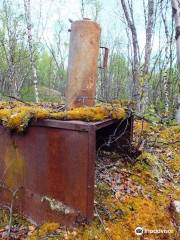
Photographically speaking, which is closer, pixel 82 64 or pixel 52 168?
pixel 52 168

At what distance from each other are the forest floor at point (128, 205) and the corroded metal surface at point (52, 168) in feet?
0.50

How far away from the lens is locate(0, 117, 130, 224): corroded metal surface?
2574mm

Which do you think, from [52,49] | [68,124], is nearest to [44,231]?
[68,124]

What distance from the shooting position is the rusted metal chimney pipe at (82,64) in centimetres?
359

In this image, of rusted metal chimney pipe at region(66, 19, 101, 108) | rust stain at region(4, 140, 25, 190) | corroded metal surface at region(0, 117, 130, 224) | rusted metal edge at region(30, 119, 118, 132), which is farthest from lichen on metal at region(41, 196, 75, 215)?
rusted metal chimney pipe at region(66, 19, 101, 108)

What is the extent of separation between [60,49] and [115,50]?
191 inches

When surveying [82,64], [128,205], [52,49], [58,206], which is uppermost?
[52,49]

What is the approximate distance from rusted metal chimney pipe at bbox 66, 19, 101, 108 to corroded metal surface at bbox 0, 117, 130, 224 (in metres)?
0.70

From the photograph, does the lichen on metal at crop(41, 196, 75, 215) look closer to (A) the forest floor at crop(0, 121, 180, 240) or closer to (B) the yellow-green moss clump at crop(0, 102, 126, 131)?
(A) the forest floor at crop(0, 121, 180, 240)

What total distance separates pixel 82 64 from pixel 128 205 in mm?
1865

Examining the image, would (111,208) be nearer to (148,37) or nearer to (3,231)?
(3,231)

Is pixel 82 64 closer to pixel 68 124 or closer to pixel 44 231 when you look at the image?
pixel 68 124

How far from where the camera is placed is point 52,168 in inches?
108

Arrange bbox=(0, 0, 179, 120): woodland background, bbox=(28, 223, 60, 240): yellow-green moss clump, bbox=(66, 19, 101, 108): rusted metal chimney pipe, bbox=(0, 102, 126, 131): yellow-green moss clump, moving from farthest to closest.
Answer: bbox=(0, 0, 179, 120): woodland background, bbox=(66, 19, 101, 108): rusted metal chimney pipe, bbox=(0, 102, 126, 131): yellow-green moss clump, bbox=(28, 223, 60, 240): yellow-green moss clump
